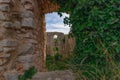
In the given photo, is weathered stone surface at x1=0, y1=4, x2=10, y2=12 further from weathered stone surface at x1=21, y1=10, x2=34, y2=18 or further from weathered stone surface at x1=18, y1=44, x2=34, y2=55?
weathered stone surface at x1=18, y1=44, x2=34, y2=55

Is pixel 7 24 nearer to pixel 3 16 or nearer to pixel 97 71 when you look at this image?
pixel 3 16

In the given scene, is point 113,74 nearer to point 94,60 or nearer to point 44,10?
point 94,60

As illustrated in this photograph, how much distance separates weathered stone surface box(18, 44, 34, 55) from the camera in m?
3.97

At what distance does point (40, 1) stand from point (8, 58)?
6.08 feet

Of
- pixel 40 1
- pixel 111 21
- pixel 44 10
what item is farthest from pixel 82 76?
pixel 44 10

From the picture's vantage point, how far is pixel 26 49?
4051 millimetres

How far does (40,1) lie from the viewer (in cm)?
519

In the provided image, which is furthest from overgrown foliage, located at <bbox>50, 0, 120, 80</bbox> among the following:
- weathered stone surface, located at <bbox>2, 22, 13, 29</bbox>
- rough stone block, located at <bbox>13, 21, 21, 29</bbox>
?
weathered stone surface, located at <bbox>2, 22, 13, 29</bbox>

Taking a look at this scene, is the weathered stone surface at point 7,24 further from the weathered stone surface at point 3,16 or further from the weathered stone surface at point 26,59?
the weathered stone surface at point 26,59

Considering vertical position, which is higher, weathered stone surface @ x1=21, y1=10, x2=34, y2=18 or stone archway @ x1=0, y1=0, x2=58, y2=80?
weathered stone surface @ x1=21, y1=10, x2=34, y2=18

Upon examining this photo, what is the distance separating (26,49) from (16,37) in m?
0.27

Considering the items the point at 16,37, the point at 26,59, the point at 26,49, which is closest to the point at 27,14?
the point at 16,37

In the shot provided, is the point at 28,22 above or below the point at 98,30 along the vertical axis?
above

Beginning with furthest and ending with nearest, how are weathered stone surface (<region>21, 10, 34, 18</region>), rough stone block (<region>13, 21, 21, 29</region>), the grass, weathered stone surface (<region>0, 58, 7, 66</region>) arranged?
weathered stone surface (<region>21, 10, 34, 18</region>) → rough stone block (<region>13, 21, 21, 29</region>) → weathered stone surface (<region>0, 58, 7, 66</region>) → the grass
